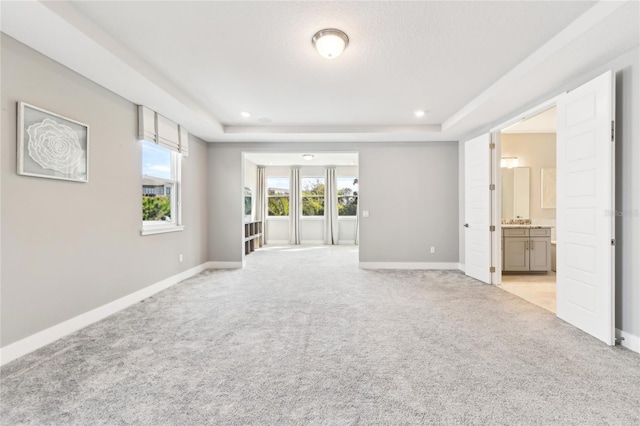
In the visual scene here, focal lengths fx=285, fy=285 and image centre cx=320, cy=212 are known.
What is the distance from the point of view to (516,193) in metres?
5.66

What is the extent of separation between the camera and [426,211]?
217 inches

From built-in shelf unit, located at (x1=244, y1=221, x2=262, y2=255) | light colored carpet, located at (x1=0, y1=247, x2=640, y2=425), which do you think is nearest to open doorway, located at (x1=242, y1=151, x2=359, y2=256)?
built-in shelf unit, located at (x1=244, y1=221, x2=262, y2=255)

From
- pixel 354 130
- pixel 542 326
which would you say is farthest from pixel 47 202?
pixel 542 326

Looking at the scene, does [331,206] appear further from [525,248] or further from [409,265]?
[525,248]

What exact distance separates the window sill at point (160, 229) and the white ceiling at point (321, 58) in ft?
5.29

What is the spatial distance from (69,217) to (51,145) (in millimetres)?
663

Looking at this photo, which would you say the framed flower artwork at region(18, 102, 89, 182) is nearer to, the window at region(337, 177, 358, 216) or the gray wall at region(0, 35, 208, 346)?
the gray wall at region(0, 35, 208, 346)

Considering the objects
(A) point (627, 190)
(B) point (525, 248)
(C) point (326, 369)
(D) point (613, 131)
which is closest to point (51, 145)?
(C) point (326, 369)

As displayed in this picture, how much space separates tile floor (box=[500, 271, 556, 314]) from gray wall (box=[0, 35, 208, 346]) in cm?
497

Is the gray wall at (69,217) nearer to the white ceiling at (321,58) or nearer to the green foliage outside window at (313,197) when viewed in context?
the white ceiling at (321,58)

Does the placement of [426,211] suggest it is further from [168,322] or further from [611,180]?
[168,322]

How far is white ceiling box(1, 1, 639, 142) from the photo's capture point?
204 cm

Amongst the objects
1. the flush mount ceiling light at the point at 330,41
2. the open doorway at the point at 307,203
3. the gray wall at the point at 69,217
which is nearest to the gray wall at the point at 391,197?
the gray wall at the point at 69,217

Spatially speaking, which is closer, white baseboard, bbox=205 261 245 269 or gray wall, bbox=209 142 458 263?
gray wall, bbox=209 142 458 263
